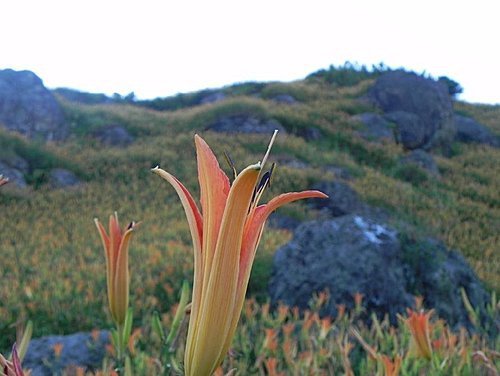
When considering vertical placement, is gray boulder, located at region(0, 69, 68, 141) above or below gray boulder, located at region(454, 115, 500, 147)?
above

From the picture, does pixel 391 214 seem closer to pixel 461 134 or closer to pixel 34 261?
pixel 34 261

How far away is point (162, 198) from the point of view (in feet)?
30.8

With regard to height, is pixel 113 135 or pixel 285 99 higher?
pixel 285 99

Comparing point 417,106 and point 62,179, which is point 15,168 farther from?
point 417,106

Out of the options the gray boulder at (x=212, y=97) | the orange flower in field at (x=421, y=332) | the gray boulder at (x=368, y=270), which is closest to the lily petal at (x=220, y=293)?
the orange flower in field at (x=421, y=332)

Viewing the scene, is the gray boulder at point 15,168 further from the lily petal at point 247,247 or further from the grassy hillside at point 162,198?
the lily petal at point 247,247

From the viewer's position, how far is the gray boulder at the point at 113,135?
46.0 feet

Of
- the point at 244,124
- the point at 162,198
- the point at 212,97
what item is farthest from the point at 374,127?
the point at 162,198

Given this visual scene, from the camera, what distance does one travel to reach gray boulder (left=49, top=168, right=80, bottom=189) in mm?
9961

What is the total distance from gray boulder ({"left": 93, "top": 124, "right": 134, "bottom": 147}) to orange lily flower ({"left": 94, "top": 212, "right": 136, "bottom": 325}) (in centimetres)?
1257

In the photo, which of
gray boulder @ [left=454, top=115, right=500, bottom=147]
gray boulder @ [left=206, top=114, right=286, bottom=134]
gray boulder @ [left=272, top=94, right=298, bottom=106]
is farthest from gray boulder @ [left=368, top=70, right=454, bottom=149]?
gray boulder @ [left=206, top=114, right=286, bottom=134]

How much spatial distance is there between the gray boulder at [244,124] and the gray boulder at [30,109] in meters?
3.80

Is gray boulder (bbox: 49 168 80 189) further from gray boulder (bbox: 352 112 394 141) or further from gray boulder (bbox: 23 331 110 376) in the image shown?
gray boulder (bbox: 352 112 394 141)

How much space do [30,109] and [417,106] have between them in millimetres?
10825
